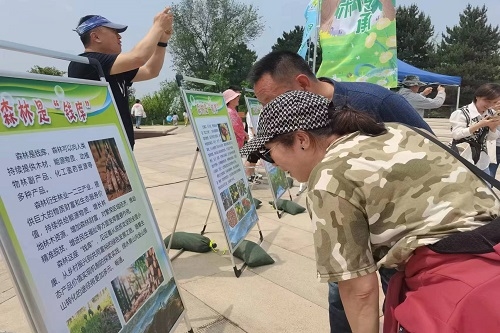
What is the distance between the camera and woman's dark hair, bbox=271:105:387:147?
1.26m

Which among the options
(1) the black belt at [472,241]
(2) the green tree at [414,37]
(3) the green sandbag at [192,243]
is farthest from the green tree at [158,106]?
(1) the black belt at [472,241]

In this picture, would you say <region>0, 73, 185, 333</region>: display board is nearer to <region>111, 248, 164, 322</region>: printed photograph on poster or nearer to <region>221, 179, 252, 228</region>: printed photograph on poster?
<region>111, 248, 164, 322</region>: printed photograph on poster

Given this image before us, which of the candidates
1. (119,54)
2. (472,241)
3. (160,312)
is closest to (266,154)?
(472,241)

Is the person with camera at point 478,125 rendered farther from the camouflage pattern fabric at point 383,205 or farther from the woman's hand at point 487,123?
the camouflage pattern fabric at point 383,205

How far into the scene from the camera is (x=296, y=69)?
2055 mm

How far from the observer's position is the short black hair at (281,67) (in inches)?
81.0

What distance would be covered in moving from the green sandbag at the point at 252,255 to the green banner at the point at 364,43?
2270mm

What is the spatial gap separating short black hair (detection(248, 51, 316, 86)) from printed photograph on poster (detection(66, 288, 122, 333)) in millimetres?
1316

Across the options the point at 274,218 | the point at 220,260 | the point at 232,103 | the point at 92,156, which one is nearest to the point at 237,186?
the point at 220,260

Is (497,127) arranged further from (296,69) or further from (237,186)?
(296,69)

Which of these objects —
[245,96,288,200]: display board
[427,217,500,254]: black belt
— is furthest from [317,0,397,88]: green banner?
[427,217,500,254]: black belt

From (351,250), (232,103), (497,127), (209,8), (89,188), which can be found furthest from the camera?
(209,8)

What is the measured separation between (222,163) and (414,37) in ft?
126

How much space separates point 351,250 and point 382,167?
0.25 meters
